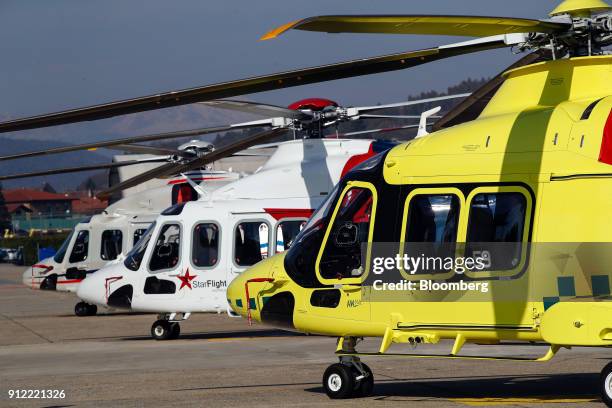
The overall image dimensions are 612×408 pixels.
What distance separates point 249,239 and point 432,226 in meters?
7.75

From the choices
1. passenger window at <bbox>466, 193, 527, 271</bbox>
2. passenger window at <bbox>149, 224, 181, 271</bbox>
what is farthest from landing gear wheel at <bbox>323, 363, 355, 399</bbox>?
passenger window at <bbox>149, 224, 181, 271</bbox>

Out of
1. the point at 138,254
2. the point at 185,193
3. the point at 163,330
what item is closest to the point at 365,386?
the point at 163,330

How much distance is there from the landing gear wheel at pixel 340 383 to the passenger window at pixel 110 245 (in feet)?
49.3

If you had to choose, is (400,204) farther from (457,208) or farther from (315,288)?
(315,288)

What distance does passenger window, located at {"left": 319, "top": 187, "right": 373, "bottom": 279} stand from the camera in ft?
32.2

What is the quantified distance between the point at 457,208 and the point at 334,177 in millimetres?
6957

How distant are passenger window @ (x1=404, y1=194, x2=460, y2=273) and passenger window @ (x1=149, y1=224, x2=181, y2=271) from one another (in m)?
8.35

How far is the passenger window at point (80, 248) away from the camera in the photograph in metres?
24.6

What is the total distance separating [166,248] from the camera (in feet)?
57.1

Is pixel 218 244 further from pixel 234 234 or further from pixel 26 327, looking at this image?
pixel 26 327

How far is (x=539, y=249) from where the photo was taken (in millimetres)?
8781

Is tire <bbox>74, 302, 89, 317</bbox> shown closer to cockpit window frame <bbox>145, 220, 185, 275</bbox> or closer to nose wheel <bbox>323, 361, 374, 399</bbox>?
cockpit window frame <bbox>145, 220, 185, 275</bbox>

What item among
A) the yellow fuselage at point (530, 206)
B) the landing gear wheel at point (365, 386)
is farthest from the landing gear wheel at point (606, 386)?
the landing gear wheel at point (365, 386)

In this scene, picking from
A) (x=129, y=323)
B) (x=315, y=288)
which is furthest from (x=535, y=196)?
(x=129, y=323)
